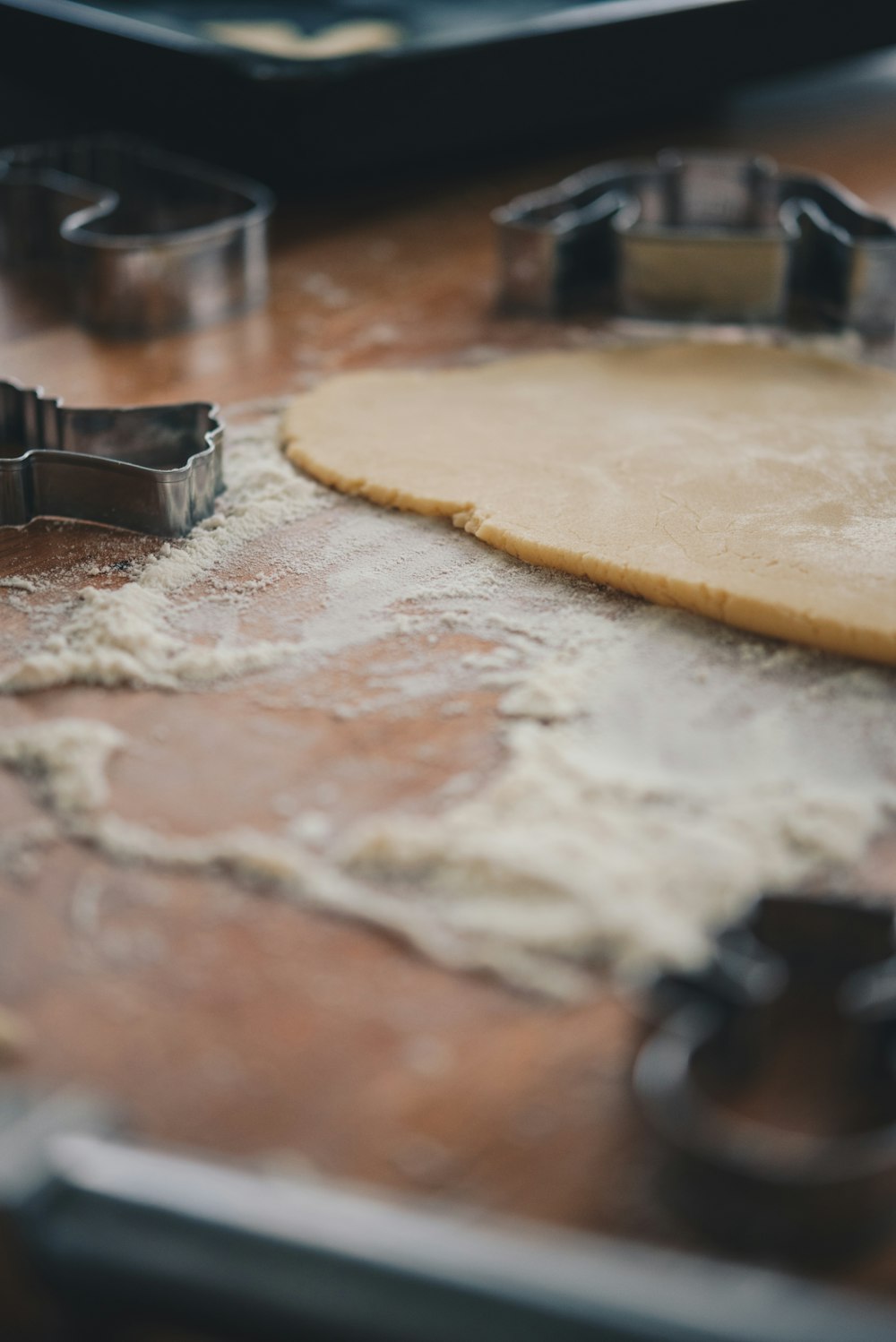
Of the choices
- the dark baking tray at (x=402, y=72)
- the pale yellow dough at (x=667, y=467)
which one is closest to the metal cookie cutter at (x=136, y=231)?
the dark baking tray at (x=402, y=72)

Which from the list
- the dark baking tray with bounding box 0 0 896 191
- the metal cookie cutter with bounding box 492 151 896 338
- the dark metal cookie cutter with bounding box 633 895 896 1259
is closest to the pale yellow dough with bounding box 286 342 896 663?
the metal cookie cutter with bounding box 492 151 896 338

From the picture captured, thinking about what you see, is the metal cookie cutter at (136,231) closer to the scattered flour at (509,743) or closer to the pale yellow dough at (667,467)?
the pale yellow dough at (667,467)

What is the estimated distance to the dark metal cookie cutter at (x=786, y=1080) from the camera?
2.29 ft

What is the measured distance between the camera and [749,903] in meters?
0.87

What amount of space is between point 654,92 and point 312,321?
950mm

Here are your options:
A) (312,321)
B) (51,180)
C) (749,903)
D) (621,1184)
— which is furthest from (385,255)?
(621,1184)

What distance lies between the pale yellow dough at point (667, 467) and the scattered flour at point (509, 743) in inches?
1.2

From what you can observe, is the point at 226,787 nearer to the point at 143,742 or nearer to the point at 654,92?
the point at 143,742

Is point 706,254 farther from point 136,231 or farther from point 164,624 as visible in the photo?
point 164,624

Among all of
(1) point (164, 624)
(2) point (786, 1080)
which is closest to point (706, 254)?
(1) point (164, 624)

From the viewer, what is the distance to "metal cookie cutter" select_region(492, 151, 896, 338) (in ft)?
6.06

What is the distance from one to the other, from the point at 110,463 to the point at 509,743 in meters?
0.54

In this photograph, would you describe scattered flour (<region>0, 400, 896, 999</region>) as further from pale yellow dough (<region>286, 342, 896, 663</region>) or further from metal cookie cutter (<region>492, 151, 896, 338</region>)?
metal cookie cutter (<region>492, 151, 896, 338</region>)

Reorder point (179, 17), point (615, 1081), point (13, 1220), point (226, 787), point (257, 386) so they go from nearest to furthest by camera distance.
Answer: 1. point (13, 1220)
2. point (615, 1081)
3. point (226, 787)
4. point (257, 386)
5. point (179, 17)
